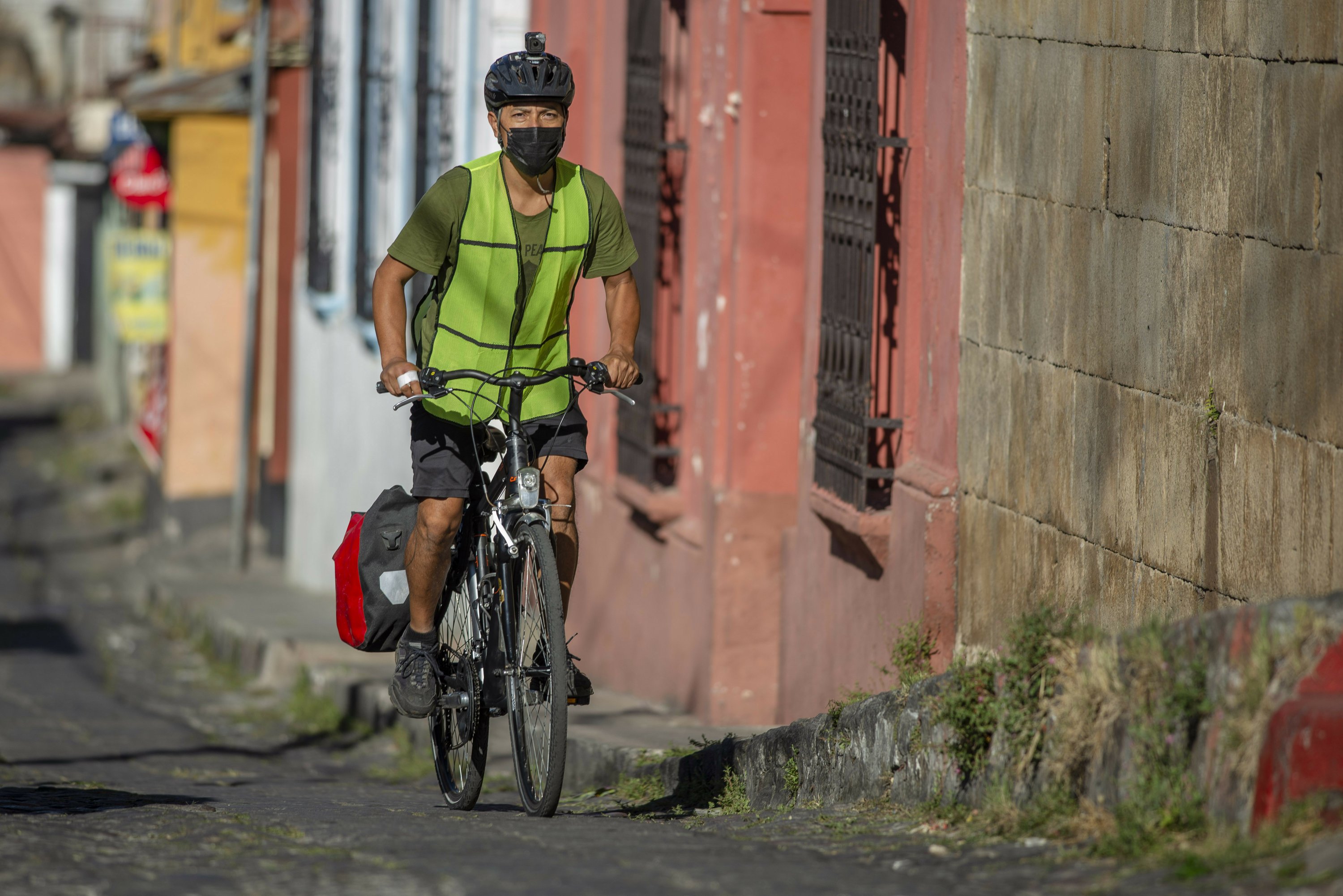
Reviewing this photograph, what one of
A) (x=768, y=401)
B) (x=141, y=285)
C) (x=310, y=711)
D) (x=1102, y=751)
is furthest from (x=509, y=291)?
(x=141, y=285)

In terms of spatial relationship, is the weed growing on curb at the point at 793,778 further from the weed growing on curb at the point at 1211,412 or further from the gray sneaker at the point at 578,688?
the weed growing on curb at the point at 1211,412

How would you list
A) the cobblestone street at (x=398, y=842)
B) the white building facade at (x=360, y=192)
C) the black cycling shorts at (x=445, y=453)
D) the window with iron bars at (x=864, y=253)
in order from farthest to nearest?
the white building facade at (x=360, y=192) → the window with iron bars at (x=864, y=253) → the black cycling shorts at (x=445, y=453) → the cobblestone street at (x=398, y=842)

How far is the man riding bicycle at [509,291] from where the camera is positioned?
18.8ft

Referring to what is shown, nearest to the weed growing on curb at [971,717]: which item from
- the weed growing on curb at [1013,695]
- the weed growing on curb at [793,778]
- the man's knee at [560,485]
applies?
the weed growing on curb at [1013,695]

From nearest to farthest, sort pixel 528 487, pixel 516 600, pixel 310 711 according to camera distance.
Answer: pixel 528 487 < pixel 516 600 < pixel 310 711

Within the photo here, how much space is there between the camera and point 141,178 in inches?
904

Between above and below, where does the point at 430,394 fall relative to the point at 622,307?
below

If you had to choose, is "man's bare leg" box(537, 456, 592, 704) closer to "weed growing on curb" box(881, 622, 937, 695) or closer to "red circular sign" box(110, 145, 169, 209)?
"weed growing on curb" box(881, 622, 937, 695)

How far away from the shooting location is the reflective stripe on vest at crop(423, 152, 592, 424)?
5.77 meters

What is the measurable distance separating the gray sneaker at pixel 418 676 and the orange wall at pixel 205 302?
50.3 feet

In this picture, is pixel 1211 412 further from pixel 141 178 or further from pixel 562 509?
pixel 141 178

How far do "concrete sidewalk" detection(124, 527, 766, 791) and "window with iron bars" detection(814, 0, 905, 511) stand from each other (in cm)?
115

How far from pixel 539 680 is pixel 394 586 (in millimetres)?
949

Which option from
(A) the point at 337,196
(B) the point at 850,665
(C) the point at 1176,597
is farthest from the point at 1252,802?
(A) the point at 337,196
